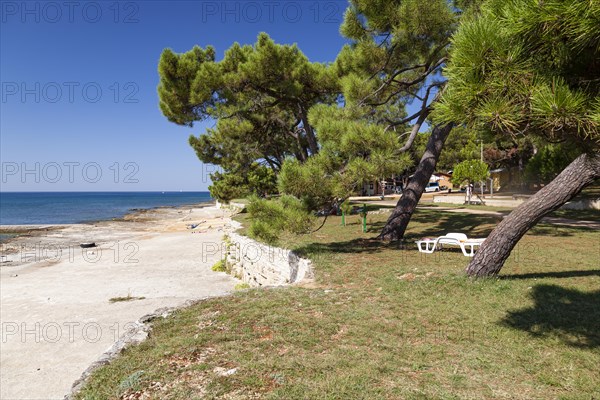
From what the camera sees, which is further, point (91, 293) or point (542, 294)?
point (91, 293)

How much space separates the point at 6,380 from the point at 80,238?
73.7 feet

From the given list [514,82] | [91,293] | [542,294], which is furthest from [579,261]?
[91,293]

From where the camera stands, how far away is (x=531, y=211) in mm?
5074

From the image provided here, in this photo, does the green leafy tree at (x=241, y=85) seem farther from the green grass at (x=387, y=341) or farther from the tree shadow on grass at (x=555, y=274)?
the tree shadow on grass at (x=555, y=274)

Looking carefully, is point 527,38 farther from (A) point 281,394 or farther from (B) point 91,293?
(B) point 91,293

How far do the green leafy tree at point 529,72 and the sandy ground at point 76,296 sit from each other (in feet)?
17.0

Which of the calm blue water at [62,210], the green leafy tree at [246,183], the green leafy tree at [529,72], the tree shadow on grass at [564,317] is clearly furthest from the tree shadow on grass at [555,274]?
the calm blue water at [62,210]

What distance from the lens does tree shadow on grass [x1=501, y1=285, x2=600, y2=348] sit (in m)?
3.59

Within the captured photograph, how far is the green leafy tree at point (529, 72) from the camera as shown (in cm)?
187

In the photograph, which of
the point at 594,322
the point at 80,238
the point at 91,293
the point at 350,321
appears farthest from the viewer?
the point at 80,238

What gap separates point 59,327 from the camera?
7199 mm

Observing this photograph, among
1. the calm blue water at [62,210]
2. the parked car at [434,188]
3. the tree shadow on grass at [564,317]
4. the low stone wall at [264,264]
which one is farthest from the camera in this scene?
the parked car at [434,188]

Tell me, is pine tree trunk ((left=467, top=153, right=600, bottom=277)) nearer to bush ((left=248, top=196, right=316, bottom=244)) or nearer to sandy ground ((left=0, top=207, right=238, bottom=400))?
bush ((left=248, top=196, right=316, bottom=244))

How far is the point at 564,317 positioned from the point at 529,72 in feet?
11.3
